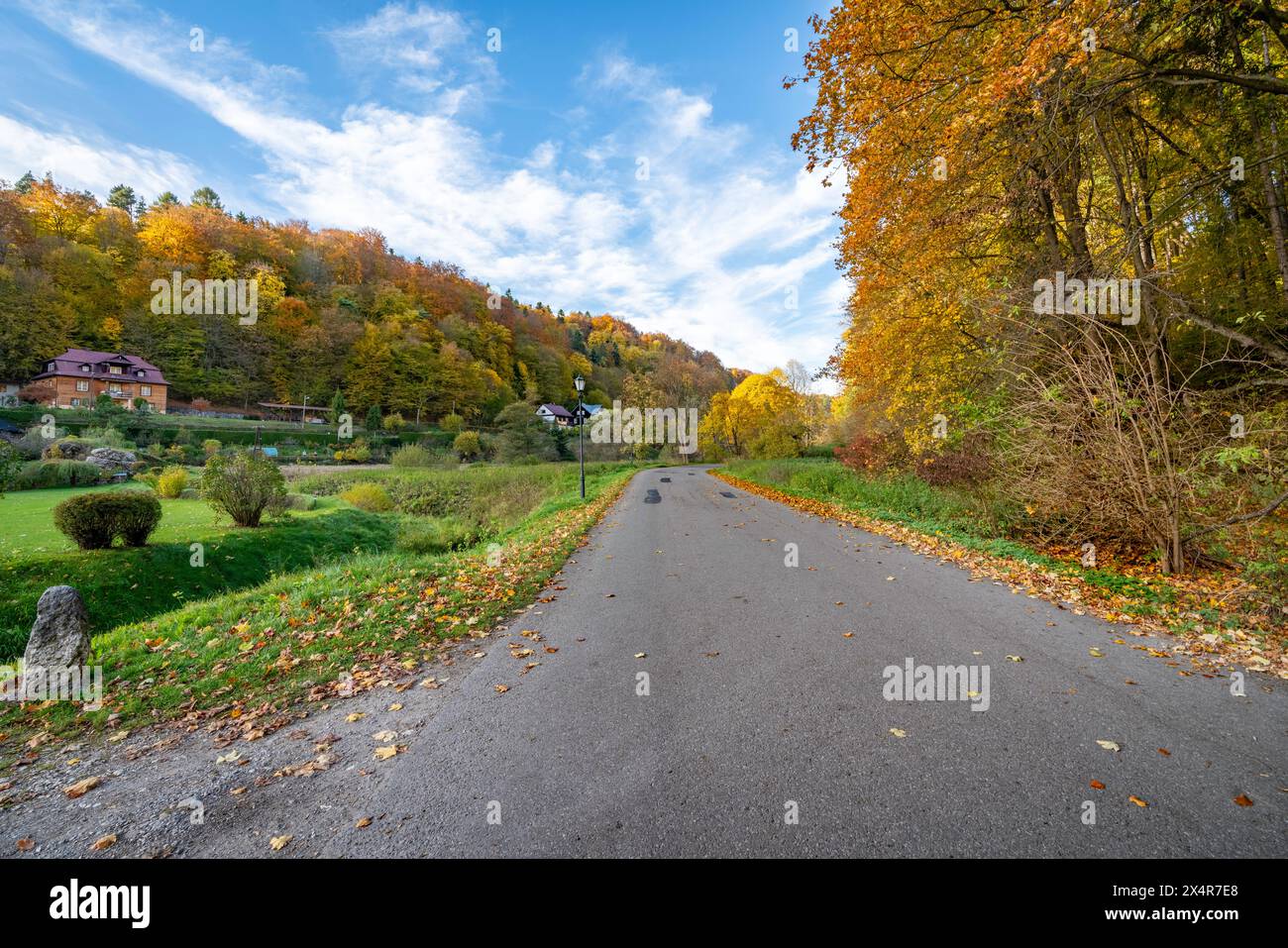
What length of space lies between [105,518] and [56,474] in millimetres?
14082

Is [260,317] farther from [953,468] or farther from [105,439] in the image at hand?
[953,468]

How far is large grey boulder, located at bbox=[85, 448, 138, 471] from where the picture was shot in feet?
74.4

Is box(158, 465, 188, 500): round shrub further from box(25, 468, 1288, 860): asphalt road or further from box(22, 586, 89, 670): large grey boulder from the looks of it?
box(25, 468, 1288, 860): asphalt road

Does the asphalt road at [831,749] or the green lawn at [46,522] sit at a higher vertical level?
the green lawn at [46,522]

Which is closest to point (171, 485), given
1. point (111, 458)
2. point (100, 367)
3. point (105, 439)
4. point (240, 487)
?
point (240, 487)

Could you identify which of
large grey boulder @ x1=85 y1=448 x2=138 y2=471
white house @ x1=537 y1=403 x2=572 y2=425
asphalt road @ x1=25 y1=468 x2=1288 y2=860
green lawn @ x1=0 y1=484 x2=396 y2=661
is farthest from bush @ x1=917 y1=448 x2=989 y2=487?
white house @ x1=537 y1=403 x2=572 y2=425

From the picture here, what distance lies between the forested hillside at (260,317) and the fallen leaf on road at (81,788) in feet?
149

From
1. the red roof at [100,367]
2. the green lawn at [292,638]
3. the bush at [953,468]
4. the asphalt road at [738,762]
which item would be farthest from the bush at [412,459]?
the red roof at [100,367]

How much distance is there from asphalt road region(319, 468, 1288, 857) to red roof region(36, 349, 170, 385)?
67.8 metres

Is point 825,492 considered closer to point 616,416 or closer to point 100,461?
point 100,461

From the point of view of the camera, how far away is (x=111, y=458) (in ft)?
77.4

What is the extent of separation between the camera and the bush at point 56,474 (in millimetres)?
17312

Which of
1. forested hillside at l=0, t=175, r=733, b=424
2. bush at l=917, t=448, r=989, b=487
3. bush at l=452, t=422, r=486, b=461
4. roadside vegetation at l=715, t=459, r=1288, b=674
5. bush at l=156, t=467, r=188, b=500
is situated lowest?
roadside vegetation at l=715, t=459, r=1288, b=674

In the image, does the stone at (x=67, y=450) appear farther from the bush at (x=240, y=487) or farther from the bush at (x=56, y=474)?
the bush at (x=240, y=487)
